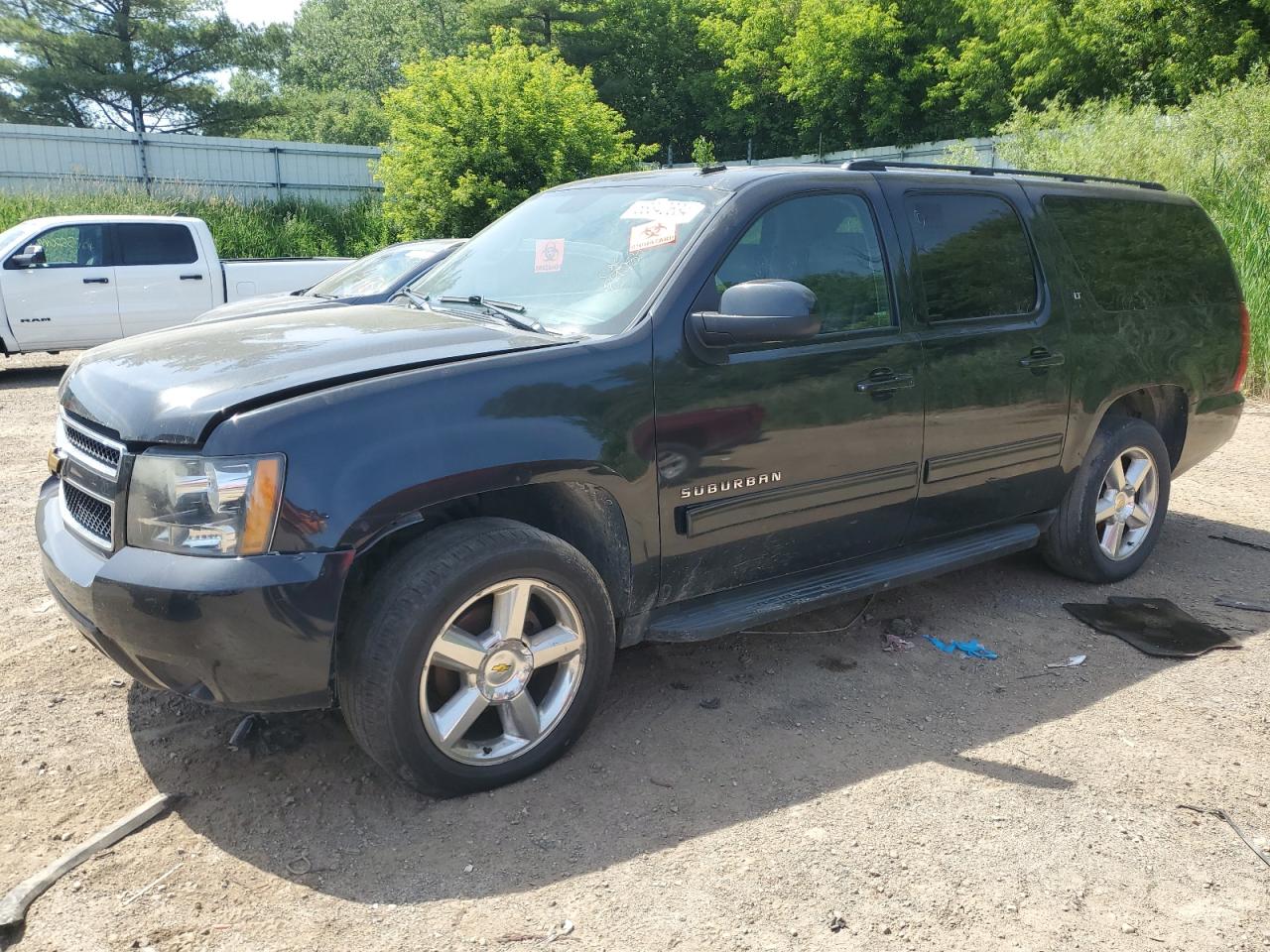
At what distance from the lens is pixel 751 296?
134 inches

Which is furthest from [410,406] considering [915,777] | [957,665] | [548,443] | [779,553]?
[957,665]

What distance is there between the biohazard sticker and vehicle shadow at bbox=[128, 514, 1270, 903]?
5.83 ft

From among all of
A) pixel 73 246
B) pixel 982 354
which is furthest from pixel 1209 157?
Answer: pixel 73 246

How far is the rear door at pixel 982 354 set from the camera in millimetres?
4199

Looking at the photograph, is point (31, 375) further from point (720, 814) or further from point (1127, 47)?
point (1127, 47)

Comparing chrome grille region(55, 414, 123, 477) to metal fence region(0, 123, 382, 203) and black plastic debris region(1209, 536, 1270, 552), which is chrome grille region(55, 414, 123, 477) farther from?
metal fence region(0, 123, 382, 203)

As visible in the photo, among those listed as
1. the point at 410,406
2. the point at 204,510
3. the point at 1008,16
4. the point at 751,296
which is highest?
the point at 1008,16

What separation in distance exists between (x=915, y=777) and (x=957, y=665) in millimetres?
1030

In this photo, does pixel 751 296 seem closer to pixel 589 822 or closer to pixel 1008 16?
pixel 589 822

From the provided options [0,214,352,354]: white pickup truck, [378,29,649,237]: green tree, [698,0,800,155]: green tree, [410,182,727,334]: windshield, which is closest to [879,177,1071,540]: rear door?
[410,182,727,334]: windshield

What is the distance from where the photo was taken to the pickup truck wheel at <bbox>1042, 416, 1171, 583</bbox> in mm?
4973

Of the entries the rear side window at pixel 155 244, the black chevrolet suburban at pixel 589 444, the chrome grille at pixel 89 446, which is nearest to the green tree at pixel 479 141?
the rear side window at pixel 155 244

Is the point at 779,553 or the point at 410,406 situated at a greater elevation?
the point at 410,406

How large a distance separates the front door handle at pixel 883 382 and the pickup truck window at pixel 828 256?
185 millimetres
